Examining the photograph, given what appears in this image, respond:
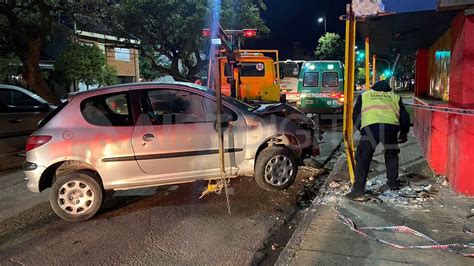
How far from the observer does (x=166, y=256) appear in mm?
4203

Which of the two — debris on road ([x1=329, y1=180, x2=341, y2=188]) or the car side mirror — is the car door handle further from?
the car side mirror

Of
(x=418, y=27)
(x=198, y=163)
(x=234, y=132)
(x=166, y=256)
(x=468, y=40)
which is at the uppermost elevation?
(x=418, y=27)

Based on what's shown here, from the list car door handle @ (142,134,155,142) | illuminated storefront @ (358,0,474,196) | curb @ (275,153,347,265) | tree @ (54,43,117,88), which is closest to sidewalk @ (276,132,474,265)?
curb @ (275,153,347,265)

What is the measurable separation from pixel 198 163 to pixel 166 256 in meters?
Answer: 1.74

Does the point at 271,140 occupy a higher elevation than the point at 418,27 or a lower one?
lower

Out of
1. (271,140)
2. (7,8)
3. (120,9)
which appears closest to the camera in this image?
(271,140)

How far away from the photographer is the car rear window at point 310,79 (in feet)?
54.9

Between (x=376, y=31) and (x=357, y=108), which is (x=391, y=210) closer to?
(x=357, y=108)

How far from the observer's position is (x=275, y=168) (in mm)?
6156

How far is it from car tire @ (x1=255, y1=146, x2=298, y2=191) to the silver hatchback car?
0.6 inches

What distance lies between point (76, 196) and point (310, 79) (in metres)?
12.8

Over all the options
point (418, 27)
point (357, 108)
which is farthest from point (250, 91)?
point (357, 108)

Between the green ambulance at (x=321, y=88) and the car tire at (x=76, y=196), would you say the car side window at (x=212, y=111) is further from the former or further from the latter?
the green ambulance at (x=321, y=88)

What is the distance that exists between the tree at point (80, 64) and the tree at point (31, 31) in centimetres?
207
